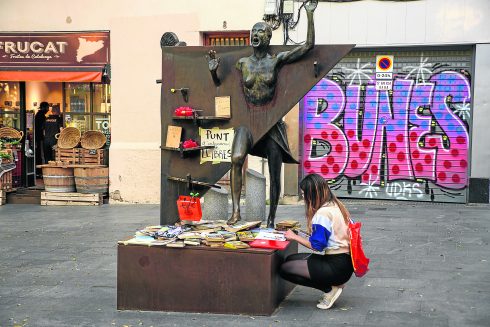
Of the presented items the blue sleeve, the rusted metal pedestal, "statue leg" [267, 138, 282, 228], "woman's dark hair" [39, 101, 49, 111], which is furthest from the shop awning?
the blue sleeve

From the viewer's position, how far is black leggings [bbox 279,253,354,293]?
6.20 metres

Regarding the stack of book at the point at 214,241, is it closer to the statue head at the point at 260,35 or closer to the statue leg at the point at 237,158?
the statue leg at the point at 237,158

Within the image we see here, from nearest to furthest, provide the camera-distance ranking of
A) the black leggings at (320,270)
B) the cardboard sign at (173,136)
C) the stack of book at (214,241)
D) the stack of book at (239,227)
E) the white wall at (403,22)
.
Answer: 1. the black leggings at (320,270)
2. the stack of book at (214,241)
3. the stack of book at (239,227)
4. the cardboard sign at (173,136)
5. the white wall at (403,22)

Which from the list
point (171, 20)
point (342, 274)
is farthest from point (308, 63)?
point (171, 20)

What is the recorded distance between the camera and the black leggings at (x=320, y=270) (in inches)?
244

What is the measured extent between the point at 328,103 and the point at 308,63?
6.57 m

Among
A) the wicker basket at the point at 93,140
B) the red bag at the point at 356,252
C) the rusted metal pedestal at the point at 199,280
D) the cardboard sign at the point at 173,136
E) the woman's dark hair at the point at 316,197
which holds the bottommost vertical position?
the rusted metal pedestal at the point at 199,280

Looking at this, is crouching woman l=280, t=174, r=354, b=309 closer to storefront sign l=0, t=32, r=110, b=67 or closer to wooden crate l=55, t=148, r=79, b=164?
wooden crate l=55, t=148, r=79, b=164

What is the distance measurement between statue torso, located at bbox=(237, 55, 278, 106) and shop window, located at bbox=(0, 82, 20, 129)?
9.35 meters

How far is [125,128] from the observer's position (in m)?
14.3

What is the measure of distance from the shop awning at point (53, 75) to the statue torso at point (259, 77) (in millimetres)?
7382

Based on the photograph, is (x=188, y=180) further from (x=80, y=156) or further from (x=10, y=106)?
(x=10, y=106)

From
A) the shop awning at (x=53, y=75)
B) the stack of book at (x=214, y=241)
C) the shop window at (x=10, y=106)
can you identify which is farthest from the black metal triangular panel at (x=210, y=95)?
the shop window at (x=10, y=106)

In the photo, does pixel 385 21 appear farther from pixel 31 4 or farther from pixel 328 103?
pixel 31 4
